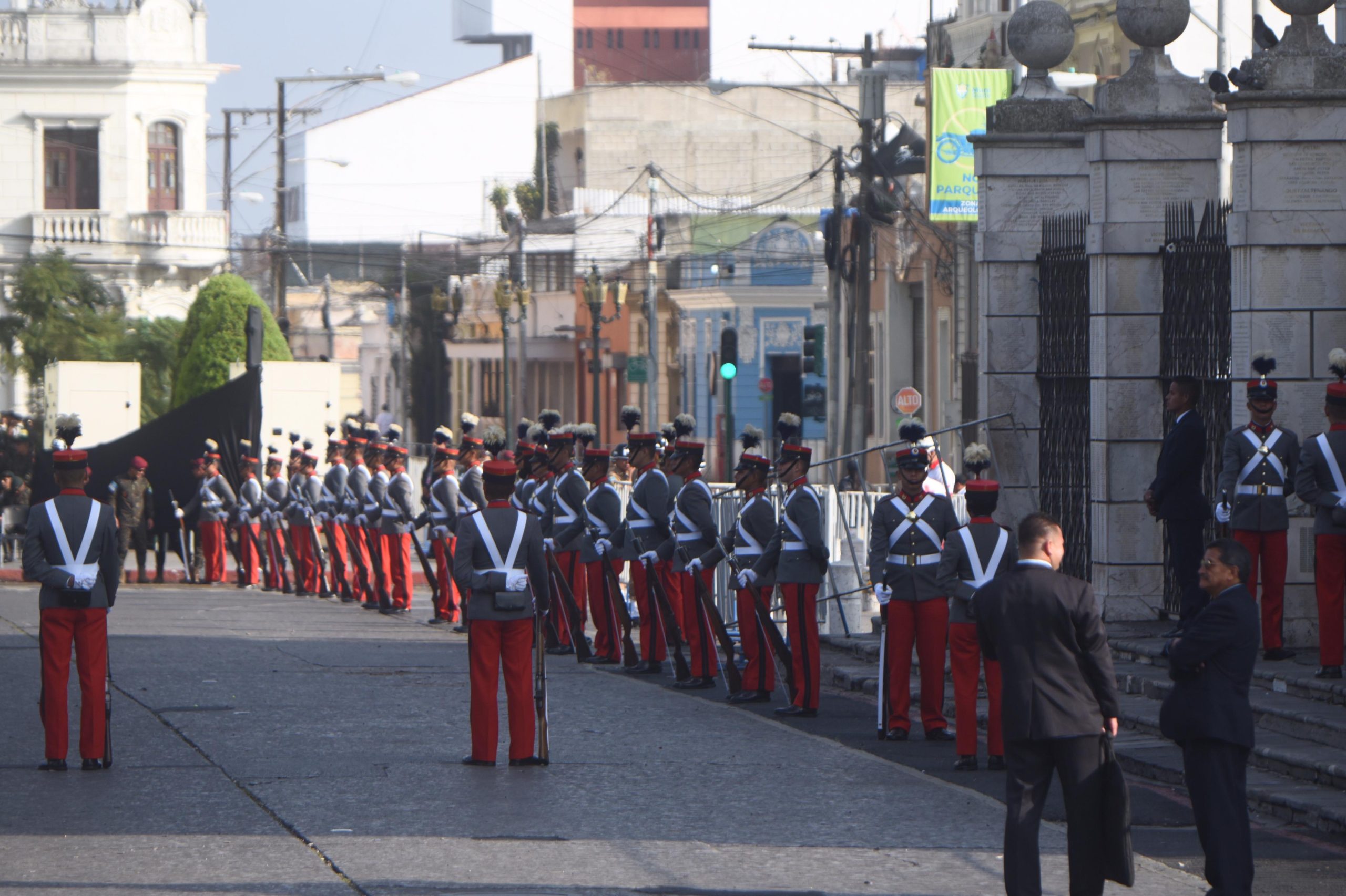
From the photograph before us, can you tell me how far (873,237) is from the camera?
1743 inches

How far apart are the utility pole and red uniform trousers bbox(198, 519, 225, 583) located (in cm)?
2803

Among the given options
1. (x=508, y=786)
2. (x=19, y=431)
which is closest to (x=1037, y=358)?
(x=508, y=786)

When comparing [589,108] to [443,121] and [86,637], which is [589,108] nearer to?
[443,121]

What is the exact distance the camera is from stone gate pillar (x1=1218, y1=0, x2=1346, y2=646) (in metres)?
13.5

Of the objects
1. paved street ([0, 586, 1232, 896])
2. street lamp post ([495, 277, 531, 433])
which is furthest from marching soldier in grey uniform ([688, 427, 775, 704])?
street lamp post ([495, 277, 531, 433])

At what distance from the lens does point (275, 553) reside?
91.5ft

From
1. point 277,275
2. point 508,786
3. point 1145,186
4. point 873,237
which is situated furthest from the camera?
point 277,275

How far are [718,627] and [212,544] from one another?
14767 millimetres

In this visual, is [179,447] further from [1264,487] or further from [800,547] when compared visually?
[1264,487]

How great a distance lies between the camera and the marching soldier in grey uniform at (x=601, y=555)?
17672 mm

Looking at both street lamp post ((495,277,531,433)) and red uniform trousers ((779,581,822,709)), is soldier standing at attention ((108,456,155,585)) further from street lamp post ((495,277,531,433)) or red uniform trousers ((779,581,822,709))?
street lamp post ((495,277,531,433))

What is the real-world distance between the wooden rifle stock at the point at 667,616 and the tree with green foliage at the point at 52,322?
93.3ft

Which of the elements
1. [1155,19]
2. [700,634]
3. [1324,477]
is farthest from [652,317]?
[1324,477]

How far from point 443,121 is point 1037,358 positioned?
75.2 m
